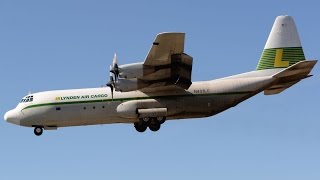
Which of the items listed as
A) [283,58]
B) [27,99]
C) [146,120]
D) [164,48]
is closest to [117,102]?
[146,120]

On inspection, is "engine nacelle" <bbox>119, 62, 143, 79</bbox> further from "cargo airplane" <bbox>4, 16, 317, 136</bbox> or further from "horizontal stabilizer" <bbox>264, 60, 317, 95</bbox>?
"horizontal stabilizer" <bbox>264, 60, 317, 95</bbox>

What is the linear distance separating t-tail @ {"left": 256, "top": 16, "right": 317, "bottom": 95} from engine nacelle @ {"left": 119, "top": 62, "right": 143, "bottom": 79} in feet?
31.2

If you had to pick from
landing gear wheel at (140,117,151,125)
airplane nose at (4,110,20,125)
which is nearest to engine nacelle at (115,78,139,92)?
landing gear wheel at (140,117,151,125)

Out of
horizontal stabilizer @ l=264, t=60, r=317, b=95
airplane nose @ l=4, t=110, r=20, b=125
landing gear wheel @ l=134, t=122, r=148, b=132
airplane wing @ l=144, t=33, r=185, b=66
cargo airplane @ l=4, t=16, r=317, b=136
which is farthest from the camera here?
airplane nose @ l=4, t=110, r=20, b=125

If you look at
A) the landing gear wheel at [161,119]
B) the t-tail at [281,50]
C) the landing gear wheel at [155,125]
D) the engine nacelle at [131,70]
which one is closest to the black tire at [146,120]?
the landing gear wheel at [155,125]

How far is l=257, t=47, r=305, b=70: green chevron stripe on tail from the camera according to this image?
4144cm

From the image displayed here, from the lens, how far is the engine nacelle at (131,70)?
35.9m

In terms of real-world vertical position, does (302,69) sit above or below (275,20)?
below

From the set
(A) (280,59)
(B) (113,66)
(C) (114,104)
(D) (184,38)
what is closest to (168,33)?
(D) (184,38)

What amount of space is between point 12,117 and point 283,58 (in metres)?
18.1

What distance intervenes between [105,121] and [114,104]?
1328 mm

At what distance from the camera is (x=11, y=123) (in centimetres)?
4059

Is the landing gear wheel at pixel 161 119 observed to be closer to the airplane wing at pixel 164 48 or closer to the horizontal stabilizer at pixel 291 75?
the airplane wing at pixel 164 48

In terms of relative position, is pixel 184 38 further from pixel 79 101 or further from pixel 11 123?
pixel 11 123
